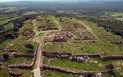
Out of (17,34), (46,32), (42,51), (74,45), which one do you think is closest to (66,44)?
(74,45)

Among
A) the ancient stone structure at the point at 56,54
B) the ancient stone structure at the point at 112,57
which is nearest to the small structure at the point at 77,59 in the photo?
the ancient stone structure at the point at 56,54

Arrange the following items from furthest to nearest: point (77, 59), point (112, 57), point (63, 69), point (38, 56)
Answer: point (38, 56)
point (112, 57)
point (77, 59)
point (63, 69)

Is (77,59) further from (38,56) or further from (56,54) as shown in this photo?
(38,56)

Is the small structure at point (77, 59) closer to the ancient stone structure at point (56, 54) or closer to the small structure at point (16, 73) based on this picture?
the ancient stone structure at point (56, 54)

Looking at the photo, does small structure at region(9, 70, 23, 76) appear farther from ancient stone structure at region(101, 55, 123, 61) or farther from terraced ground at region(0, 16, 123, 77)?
ancient stone structure at region(101, 55, 123, 61)

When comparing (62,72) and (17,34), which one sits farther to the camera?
(17,34)

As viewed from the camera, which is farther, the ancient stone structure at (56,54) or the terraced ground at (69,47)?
the ancient stone structure at (56,54)

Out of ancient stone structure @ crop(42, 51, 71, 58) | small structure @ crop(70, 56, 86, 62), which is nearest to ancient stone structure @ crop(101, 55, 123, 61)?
small structure @ crop(70, 56, 86, 62)

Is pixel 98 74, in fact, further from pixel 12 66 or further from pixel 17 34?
pixel 17 34

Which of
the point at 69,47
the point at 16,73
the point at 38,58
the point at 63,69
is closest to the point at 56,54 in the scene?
the point at 38,58

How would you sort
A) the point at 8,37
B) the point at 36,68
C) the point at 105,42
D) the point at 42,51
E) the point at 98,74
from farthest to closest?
1. the point at 8,37
2. the point at 105,42
3. the point at 42,51
4. the point at 36,68
5. the point at 98,74

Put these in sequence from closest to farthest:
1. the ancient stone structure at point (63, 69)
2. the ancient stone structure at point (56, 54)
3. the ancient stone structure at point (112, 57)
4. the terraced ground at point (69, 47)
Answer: the ancient stone structure at point (63, 69)
the terraced ground at point (69, 47)
the ancient stone structure at point (112, 57)
the ancient stone structure at point (56, 54)
